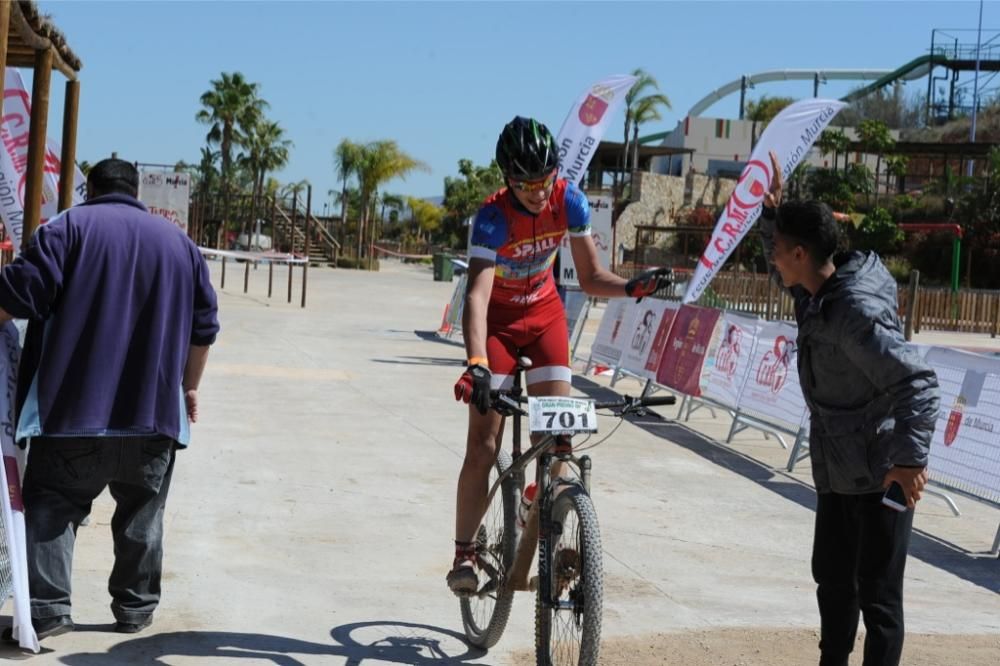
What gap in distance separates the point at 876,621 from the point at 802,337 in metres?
0.94

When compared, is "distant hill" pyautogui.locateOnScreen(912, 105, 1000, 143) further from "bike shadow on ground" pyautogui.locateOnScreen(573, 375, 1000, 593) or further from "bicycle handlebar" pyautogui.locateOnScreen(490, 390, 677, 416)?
"bicycle handlebar" pyautogui.locateOnScreen(490, 390, 677, 416)

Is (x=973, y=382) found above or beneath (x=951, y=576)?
above

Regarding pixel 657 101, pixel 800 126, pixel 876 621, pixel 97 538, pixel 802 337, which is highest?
pixel 657 101

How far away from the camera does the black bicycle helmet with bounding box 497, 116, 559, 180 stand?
187 inches

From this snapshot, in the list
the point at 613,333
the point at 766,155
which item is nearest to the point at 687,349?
the point at 613,333

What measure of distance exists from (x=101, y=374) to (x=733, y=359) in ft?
26.7

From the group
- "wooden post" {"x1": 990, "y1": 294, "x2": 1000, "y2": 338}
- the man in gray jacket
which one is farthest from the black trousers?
"wooden post" {"x1": 990, "y1": 294, "x2": 1000, "y2": 338}

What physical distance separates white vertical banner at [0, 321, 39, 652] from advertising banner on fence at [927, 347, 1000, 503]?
5.42m

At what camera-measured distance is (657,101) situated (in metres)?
75.6

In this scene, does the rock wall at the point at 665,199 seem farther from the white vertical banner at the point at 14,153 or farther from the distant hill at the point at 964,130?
the white vertical banner at the point at 14,153

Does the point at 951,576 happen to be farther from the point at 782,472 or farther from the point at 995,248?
the point at 995,248

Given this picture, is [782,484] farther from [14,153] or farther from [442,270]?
[442,270]

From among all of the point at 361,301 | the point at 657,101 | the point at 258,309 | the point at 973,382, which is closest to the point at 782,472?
Answer: the point at 973,382

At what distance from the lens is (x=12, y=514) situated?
466cm
